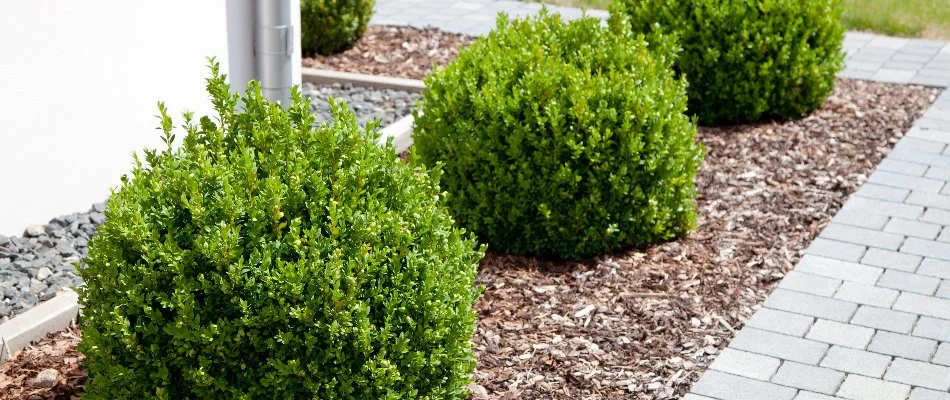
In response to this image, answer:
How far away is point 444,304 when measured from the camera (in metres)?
4.07

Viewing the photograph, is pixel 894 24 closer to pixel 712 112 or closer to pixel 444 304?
pixel 712 112

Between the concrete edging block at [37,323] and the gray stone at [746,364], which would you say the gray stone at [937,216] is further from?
the concrete edging block at [37,323]

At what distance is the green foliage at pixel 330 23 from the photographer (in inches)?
400

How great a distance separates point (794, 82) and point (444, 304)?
5.24 m

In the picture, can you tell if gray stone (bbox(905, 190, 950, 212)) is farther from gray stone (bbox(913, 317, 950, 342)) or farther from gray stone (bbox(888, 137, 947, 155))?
gray stone (bbox(913, 317, 950, 342))

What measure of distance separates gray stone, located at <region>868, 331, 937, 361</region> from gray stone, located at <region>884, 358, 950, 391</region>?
7 cm

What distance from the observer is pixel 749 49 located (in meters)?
8.35

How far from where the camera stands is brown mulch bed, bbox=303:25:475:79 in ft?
32.9

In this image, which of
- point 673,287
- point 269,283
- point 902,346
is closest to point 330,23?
point 673,287

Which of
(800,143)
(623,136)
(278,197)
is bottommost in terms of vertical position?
(800,143)

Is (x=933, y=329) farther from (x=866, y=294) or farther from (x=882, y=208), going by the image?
(x=882, y=208)

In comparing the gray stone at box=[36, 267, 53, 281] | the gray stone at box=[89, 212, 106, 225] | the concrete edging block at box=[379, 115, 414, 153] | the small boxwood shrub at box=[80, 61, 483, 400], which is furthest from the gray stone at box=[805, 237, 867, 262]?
the gray stone at box=[36, 267, 53, 281]

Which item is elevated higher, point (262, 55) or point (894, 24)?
point (262, 55)

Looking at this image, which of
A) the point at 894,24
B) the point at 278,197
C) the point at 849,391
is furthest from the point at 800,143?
the point at 278,197
